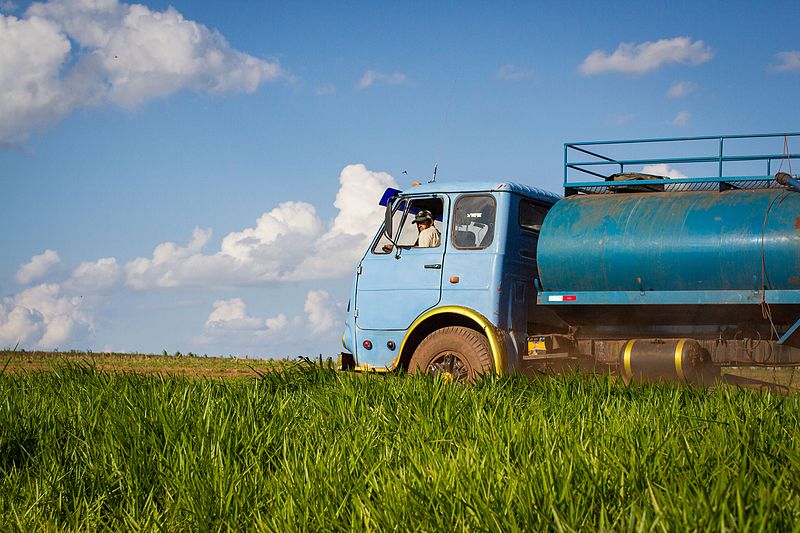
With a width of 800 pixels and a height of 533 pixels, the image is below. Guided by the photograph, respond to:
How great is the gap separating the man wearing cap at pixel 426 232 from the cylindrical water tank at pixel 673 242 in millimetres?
1383

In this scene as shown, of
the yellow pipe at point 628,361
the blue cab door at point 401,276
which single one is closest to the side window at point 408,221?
the blue cab door at point 401,276

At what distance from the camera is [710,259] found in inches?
397

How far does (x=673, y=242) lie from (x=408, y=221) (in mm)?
3494

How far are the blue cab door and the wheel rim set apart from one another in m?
0.68

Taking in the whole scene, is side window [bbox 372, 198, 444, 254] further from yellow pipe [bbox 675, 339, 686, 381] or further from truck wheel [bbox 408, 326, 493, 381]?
yellow pipe [bbox 675, 339, 686, 381]

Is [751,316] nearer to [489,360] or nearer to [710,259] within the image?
[710,259]

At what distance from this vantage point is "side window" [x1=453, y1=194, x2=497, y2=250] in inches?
447

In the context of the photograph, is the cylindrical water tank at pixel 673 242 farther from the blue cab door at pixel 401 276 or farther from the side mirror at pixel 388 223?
the side mirror at pixel 388 223

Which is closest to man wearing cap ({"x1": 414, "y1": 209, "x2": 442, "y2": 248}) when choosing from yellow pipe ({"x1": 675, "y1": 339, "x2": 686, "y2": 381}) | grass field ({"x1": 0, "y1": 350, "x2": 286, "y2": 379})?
yellow pipe ({"x1": 675, "y1": 339, "x2": 686, "y2": 381})

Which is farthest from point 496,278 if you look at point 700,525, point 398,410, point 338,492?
point 700,525

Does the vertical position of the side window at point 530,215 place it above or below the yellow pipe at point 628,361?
above

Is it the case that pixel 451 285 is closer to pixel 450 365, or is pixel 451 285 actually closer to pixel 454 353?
pixel 454 353

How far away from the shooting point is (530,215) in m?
11.8

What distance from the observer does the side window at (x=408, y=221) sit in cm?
1183
